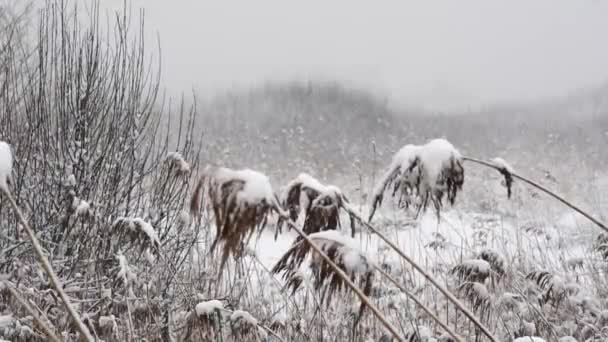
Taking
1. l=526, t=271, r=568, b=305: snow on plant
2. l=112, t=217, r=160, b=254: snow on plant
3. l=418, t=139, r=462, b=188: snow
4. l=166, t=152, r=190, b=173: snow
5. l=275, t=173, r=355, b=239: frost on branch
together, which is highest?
l=418, t=139, r=462, b=188: snow

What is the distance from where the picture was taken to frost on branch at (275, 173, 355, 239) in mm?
1238

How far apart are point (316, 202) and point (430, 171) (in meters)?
0.29

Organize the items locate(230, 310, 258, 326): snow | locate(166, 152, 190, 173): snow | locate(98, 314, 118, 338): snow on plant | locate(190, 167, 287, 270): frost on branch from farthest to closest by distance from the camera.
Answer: locate(166, 152, 190, 173): snow → locate(98, 314, 118, 338): snow on plant → locate(230, 310, 258, 326): snow → locate(190, 167, 287, 270): frost on branch

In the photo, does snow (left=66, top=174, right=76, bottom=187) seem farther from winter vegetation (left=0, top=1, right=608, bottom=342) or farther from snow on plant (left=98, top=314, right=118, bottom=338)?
snow on plant (left=98, top=314, right=118, bottom=338)

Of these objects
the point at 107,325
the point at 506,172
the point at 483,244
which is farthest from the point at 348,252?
the point at 483,244

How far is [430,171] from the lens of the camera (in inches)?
45.9

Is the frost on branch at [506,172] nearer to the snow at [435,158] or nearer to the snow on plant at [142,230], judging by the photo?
the snow at [435,158]

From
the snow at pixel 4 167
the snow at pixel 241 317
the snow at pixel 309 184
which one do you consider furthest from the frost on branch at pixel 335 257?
the snow at pixel 241 317

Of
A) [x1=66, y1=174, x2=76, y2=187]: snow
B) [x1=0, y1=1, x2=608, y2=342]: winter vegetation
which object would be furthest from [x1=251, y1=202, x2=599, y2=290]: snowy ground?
[x1=66, y1=174, x2=76, y2=187]: snow

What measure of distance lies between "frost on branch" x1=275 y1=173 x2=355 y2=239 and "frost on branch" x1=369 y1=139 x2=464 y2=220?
112 mm

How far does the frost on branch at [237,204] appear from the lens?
0.90 m

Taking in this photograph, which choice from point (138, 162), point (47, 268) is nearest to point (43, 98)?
point (138, 162)

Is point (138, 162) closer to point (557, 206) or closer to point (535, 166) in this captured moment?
point (557, 206)

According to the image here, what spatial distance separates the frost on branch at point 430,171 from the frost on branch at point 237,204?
418 millimetres
